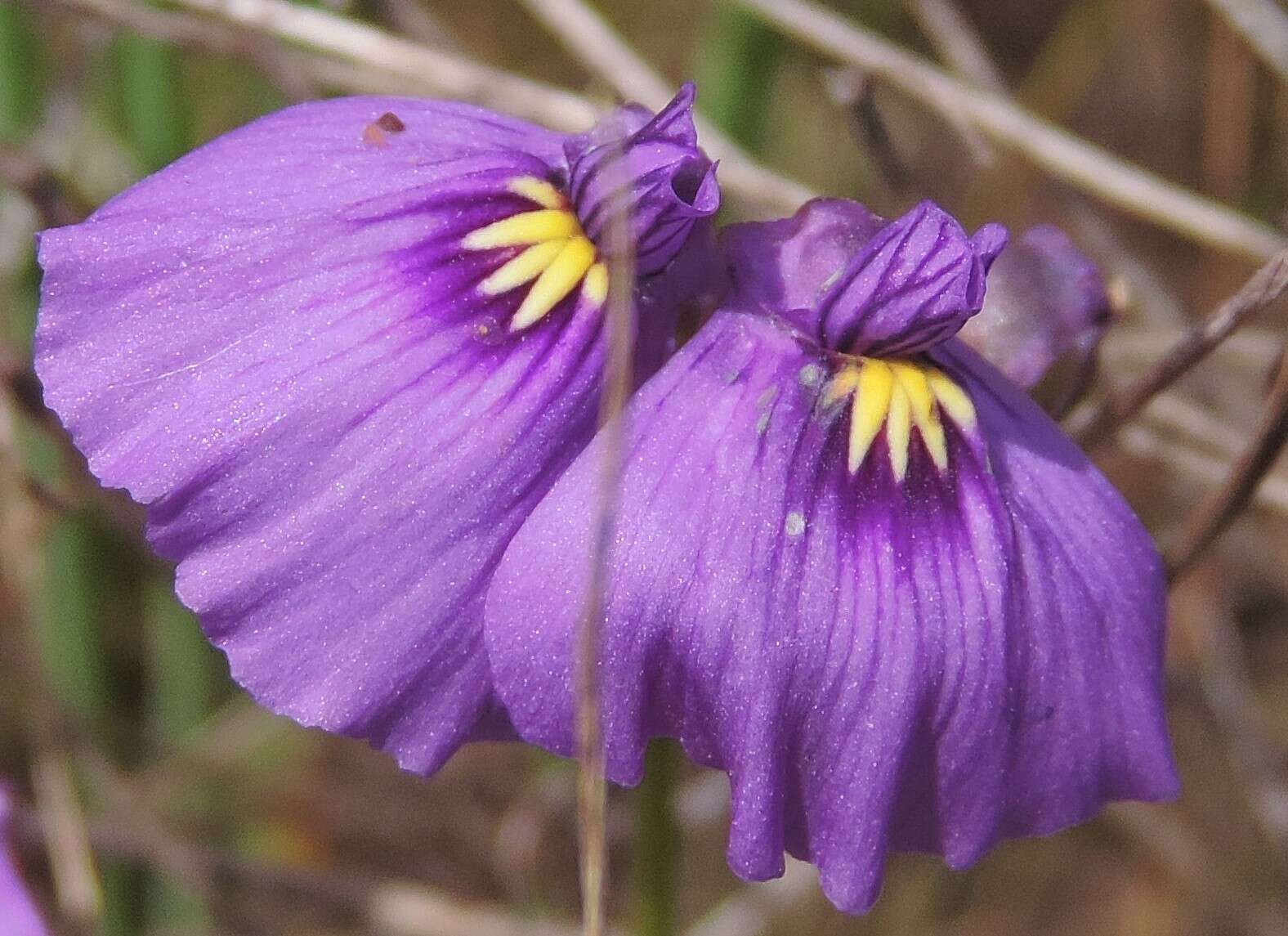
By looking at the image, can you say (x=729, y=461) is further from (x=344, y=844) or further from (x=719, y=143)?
(x=344, y=844)

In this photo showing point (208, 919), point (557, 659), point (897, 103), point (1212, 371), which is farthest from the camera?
point (897, 103)

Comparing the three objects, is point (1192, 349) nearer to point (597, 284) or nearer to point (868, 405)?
point (868, 405)

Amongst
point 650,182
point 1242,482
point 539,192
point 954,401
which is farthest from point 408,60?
point 1242,482

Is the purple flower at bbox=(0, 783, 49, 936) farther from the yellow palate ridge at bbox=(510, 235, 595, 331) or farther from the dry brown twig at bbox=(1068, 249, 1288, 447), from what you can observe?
the dry brown twig at bbox=(1068, 249, 1288, 447)

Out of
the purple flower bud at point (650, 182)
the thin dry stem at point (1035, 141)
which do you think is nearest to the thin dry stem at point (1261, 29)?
the thin dry stem at point (1035, 141)

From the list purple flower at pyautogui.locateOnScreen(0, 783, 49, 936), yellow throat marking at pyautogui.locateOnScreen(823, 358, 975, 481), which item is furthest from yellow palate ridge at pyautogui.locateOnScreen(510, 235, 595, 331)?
purple flower at pyautogui.locateOnScreen(0, 783, 49, 936)

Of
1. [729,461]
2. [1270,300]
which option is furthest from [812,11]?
[729,461]
